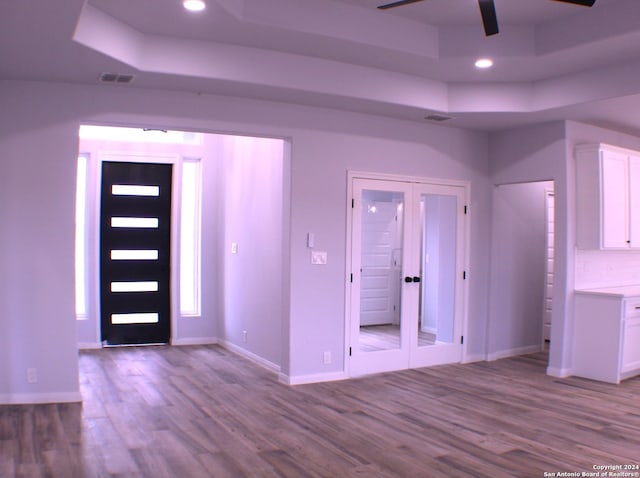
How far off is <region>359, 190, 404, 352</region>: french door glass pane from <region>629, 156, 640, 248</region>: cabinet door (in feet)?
7.97

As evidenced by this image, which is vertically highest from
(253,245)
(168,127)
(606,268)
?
(168,127)

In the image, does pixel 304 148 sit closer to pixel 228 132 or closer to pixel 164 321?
pixel 228 132

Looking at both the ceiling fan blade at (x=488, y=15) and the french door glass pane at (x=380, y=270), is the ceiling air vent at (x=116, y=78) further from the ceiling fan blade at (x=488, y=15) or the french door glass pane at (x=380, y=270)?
the ceiling fan blade at (x=488, y=15)

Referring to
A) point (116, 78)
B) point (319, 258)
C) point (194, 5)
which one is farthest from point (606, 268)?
point (116, 78)

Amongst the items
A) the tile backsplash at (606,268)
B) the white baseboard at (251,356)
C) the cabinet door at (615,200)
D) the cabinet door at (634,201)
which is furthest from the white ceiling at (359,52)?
the white baseboard at (251,356)

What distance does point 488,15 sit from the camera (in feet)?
10.6

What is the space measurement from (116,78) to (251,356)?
3.22 meters

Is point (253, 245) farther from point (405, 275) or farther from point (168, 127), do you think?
point (168, 127)

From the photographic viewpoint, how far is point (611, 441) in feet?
12.3

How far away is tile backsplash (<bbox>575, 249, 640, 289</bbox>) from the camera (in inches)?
226

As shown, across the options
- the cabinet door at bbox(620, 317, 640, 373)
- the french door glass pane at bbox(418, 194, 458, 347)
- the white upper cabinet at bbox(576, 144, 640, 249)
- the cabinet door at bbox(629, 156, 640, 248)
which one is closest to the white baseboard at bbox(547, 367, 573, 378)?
the cabinet door at bbox(620, 317, 640, 373)

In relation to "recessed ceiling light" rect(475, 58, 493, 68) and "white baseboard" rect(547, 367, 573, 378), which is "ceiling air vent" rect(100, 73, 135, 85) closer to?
"recessed ceiling light" rect(475, 58, 493, 68)

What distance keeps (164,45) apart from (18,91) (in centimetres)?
124

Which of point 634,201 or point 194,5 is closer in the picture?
point 194,5
